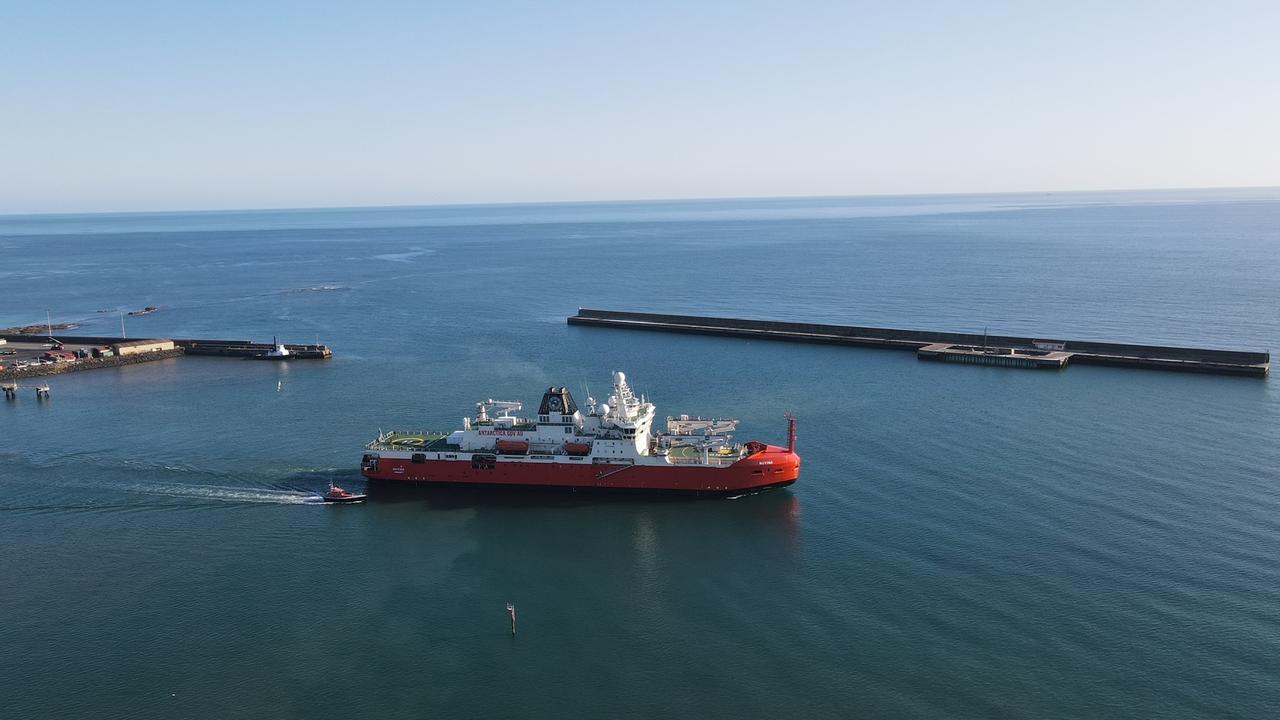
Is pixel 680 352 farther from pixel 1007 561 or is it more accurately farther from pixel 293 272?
pixel 293 272

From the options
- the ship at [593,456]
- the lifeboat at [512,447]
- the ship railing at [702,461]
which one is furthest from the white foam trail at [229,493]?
the ship railing at [702,461]

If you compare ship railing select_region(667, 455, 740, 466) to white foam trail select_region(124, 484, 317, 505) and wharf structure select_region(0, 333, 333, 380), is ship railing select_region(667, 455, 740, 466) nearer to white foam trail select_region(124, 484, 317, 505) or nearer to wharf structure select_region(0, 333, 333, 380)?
white foam trail select_region(124, 484, 317, 505)

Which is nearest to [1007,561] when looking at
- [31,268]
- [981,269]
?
[981,269]

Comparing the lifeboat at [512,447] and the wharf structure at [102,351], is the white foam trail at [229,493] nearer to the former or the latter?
the lifeboat at [512,447]

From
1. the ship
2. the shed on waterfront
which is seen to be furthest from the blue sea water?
the shed on waterfront

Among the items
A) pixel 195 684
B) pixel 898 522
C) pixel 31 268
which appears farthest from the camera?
pixel 31 268
